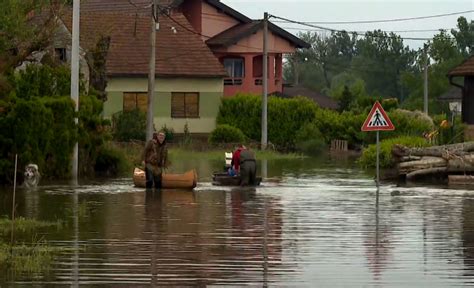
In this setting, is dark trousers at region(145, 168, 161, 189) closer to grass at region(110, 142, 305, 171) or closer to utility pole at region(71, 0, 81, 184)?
utility pole at region(71, 0, 81, 184)

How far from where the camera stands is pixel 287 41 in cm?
8169

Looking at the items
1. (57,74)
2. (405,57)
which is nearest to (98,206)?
(57,74)

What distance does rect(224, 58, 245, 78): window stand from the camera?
264 ft

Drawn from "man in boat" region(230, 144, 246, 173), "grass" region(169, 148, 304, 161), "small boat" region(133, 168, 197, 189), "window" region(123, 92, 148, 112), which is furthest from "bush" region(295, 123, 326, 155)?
"small boat" region(133, 168, 197, 189)

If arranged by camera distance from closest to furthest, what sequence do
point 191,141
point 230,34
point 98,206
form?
point 98,206 → point 191,141 → point 230,34

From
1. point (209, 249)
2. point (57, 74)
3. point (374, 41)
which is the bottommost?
point (209, 249)

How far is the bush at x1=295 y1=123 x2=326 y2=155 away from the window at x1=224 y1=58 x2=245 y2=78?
39.9ft

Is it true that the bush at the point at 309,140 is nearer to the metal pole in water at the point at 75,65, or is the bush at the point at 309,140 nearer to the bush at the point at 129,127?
the bush at the point at 129,127

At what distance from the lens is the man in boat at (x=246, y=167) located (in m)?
34.0

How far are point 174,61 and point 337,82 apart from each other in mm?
92979

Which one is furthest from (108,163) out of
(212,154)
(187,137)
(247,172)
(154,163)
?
(187,137)

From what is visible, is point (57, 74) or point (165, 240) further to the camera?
point (57, 74)

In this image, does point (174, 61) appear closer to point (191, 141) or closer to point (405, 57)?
point (191, 141)

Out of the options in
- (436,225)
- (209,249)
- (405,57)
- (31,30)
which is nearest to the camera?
(209,249)
